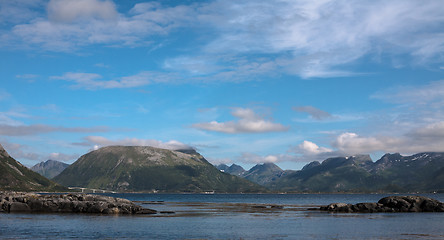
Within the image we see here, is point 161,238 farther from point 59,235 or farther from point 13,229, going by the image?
point 13,229

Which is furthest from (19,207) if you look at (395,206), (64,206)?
(395,206)

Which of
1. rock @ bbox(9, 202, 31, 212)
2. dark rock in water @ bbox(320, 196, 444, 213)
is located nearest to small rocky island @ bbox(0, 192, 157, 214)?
rock @ bbox(9, 202, 31, 212)

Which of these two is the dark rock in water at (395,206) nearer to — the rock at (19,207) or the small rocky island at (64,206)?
the small rocky island at (64,206)

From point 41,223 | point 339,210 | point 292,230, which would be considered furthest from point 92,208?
point 339,210

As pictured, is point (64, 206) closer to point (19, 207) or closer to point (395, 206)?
point (19, 207)

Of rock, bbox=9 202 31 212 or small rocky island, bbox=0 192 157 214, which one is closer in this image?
small rocky island, bbox=0 192 157 214

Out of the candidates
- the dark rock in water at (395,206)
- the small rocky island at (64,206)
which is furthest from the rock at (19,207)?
the dark rock in water at (395,206)

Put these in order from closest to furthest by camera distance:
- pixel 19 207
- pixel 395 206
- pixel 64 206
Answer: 1. pixel 64 206
2. pixel 19 207
3. pixel 395 206

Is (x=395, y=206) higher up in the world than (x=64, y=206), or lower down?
lower down

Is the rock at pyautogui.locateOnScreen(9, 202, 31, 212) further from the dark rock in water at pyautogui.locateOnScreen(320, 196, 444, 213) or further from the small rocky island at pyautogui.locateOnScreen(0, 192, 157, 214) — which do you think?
the dark rock in water at pyautogui.locateOnScreen(320, 196, 444, 213)

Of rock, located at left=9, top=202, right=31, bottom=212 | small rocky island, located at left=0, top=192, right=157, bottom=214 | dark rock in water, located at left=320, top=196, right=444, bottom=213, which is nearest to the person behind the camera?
small rocky island, located at left=0, top=192, right=157, bottom=214

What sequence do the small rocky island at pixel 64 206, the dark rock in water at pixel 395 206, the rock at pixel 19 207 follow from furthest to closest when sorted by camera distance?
1. the dark rock in water at pixel 395 206
2. the rock at pixel 19 207
3. the small rocky island at pixel 64 206

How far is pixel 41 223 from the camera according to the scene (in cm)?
8738

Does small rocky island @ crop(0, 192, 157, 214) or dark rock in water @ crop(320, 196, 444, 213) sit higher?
small rocky island @ crop(0, 192, 157, 214)
